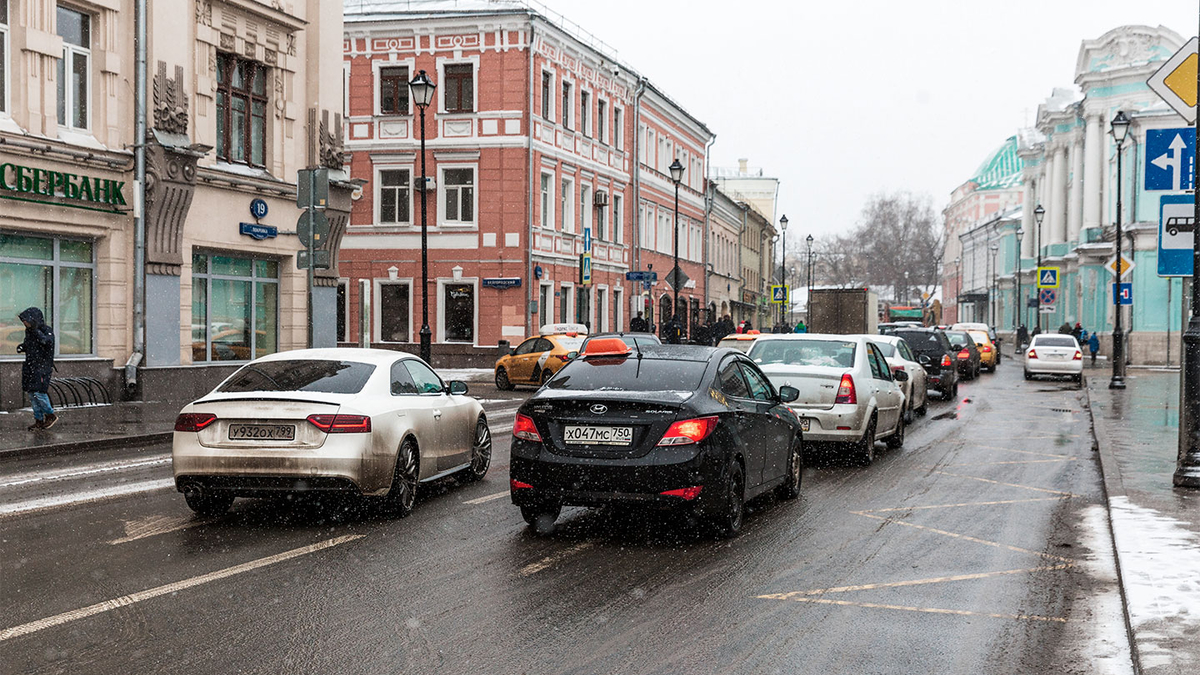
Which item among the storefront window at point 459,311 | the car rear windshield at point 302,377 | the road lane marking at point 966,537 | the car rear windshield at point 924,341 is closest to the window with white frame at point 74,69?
the car rear windshield at point 302,377

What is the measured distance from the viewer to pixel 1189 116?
37.0ft

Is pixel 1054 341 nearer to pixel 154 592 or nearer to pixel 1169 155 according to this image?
pixel 1169 155

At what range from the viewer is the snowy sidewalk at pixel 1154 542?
563 centimetres

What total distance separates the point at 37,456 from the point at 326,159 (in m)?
12.9

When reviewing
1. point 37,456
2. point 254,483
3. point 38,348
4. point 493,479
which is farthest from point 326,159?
point 254,483

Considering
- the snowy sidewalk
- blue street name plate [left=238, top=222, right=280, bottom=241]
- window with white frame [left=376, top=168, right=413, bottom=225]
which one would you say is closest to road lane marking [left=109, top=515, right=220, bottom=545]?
the snowy sidewalk

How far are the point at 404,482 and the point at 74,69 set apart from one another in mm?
13835

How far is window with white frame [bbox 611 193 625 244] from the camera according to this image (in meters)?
46.7

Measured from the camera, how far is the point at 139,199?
20250 mm

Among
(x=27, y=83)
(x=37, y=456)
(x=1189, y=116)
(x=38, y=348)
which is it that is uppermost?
(x=27, y=83)

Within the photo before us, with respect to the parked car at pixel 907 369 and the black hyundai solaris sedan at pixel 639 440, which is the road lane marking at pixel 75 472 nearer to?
the black hyundai solaris sedan at pixel 639 440

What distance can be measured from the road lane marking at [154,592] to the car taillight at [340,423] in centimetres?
86

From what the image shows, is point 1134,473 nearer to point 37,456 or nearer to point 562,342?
point 37,456

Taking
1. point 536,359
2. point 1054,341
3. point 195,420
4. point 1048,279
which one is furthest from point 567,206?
point 195,420
